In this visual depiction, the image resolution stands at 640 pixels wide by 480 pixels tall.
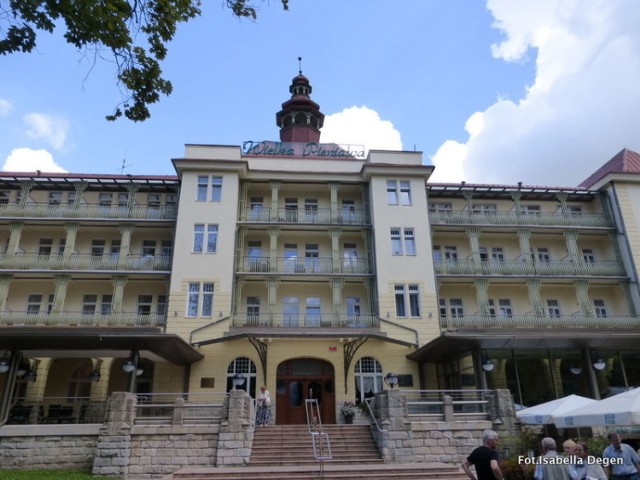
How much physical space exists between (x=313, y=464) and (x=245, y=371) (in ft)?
28.6

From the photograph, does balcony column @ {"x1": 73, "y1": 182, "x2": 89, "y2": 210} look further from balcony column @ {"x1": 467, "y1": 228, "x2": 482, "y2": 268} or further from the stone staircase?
balcony column @ {"x1": 467, "y1": 228, "x2": 482, "y2": 268}

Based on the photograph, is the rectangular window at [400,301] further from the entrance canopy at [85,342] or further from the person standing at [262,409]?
the entrance canopy at [85,342]

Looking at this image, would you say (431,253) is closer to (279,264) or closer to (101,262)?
(279,264)

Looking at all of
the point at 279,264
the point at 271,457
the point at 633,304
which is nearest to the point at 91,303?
the point at 279,264

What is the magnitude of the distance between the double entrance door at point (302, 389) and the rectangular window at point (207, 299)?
4600 mm

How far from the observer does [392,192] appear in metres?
27.5

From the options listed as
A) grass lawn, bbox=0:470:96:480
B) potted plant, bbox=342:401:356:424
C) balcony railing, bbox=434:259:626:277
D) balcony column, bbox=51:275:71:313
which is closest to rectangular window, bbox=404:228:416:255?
balcony railing, bbox=434:259:626:277

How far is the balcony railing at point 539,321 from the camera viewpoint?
82.1 ft

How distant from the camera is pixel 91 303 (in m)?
25.8

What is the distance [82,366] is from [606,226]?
31253mm

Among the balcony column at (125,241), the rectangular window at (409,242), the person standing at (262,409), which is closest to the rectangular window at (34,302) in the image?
the balcony column at (125,241)

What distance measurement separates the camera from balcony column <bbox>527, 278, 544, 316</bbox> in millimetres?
26266

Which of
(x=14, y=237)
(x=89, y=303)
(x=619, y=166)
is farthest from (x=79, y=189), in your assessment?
(x=619, y=166)

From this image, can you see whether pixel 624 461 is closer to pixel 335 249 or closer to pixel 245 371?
pixel 245 371
